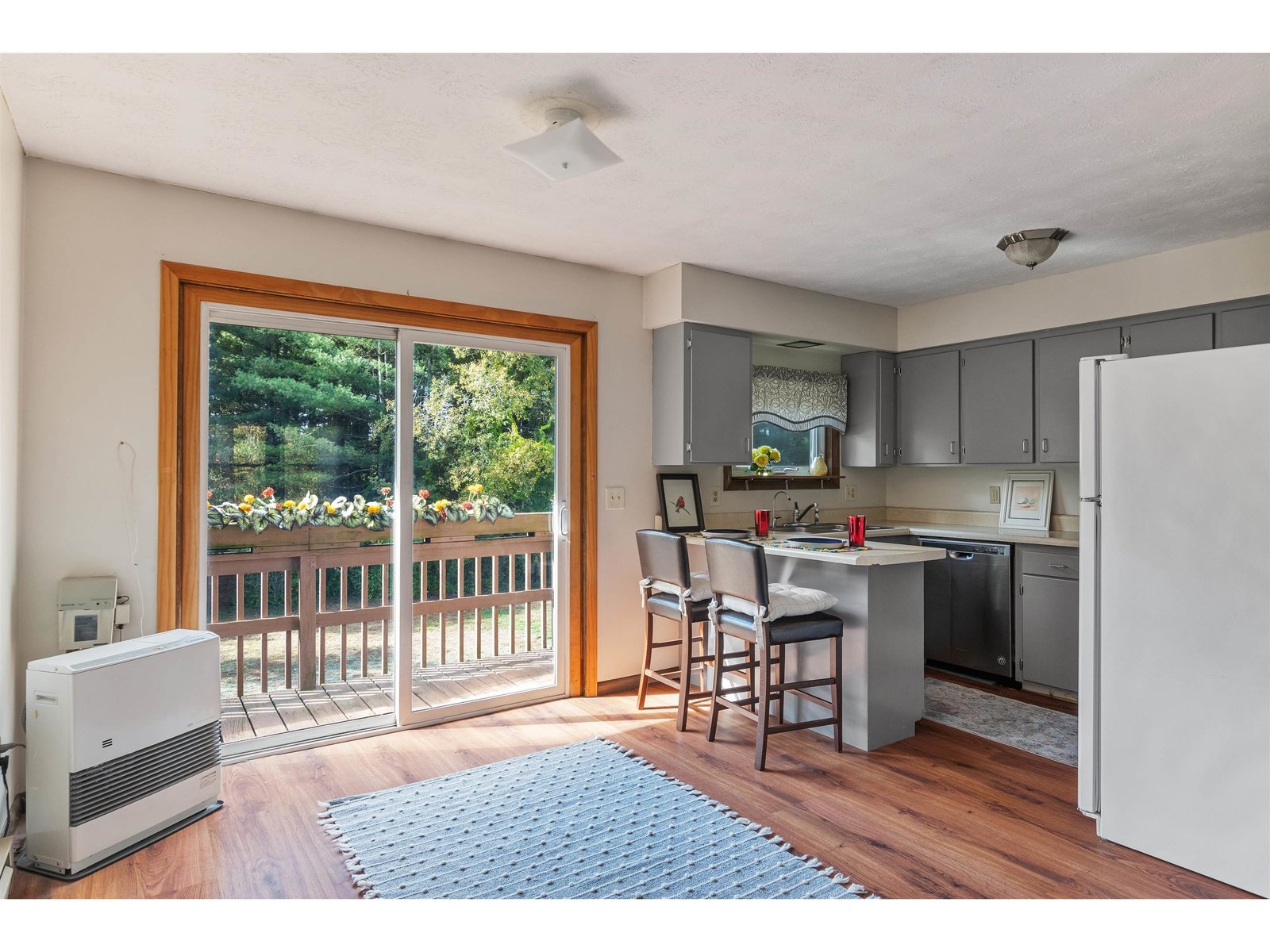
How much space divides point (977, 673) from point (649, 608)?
7.32 feet

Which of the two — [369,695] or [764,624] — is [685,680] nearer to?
[764,624]

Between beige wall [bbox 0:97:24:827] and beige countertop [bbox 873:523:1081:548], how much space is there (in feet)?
13.7

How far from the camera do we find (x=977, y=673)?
180 inches

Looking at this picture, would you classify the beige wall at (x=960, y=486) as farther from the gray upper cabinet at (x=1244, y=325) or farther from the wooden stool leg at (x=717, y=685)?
the wooden stool leg at (x=717, y=685)

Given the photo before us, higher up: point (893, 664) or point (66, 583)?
point (66, 583)

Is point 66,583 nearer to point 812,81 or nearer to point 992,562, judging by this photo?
point 812,81

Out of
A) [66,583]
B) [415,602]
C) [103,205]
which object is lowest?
[415,602]

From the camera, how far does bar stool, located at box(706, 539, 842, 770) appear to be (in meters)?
3.13

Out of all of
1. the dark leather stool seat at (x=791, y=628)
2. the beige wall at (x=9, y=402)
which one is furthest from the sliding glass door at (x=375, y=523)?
the dark leather stool seat at (x=791, y=628)

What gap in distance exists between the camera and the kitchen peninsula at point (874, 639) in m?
3.33

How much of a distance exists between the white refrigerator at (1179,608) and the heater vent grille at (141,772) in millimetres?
3145

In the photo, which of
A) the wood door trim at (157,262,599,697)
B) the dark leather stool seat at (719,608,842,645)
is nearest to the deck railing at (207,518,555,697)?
the wood door trim at (157,262,599,697)

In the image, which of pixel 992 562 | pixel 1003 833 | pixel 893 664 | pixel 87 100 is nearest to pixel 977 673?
pixel 992 562

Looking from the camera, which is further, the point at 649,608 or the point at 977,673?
the point at 977,673
